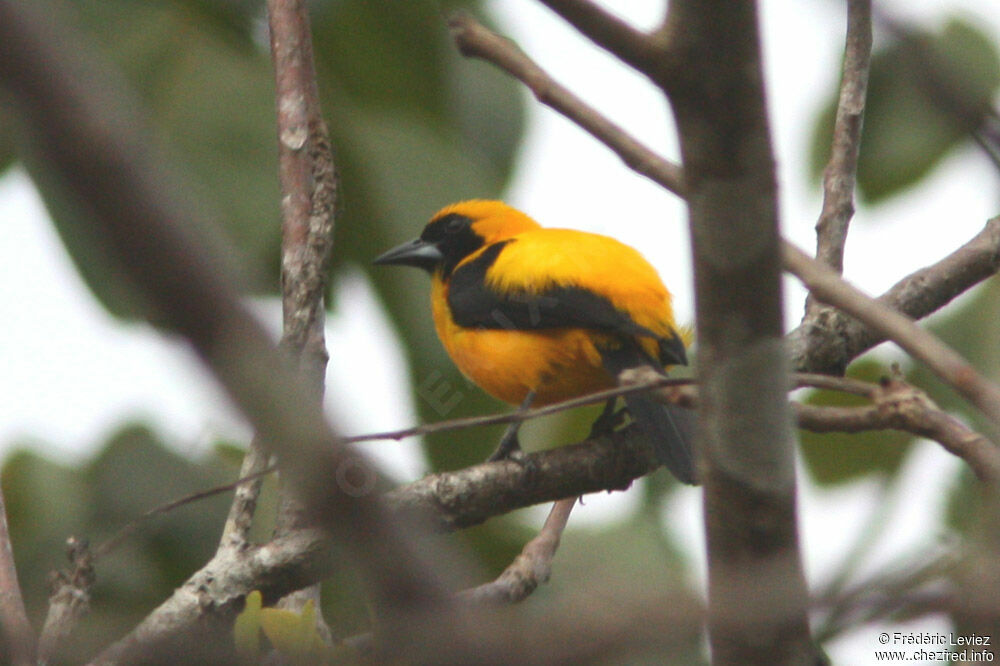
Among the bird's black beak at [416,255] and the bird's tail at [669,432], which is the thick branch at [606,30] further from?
the bird's black beak at [416,255]

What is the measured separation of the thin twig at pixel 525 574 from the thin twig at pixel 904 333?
4.99 feet

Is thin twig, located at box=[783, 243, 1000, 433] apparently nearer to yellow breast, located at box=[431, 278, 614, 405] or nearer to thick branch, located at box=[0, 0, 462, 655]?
thick branch, located at box=[0, 0, 462, 655]

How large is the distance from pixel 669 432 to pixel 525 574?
87cm

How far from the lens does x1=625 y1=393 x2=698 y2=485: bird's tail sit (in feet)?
12.4

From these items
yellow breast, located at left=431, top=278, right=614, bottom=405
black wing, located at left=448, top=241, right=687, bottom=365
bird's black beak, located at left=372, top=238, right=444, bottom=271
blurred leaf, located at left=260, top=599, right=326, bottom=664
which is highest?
bird's black beak, located at left=372, top=238, right=444, bottom=271

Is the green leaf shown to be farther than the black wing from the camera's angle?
No

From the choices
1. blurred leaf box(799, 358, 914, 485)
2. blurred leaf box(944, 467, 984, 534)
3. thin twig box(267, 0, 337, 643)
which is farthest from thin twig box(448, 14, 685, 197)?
blurred leaf box(799, 358, 914, 485)

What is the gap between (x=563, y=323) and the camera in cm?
445

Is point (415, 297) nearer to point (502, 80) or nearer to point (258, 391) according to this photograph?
point (502, 80)

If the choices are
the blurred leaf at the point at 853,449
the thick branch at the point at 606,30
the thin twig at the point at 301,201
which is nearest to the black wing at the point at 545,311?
the blurred leaf at the point at 853,449

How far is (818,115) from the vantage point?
17.3ft

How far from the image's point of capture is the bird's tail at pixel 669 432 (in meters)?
3.79

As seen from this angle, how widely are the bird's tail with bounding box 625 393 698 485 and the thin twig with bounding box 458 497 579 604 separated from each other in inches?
17.6

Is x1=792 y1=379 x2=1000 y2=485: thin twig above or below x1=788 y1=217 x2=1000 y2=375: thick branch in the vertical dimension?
below
